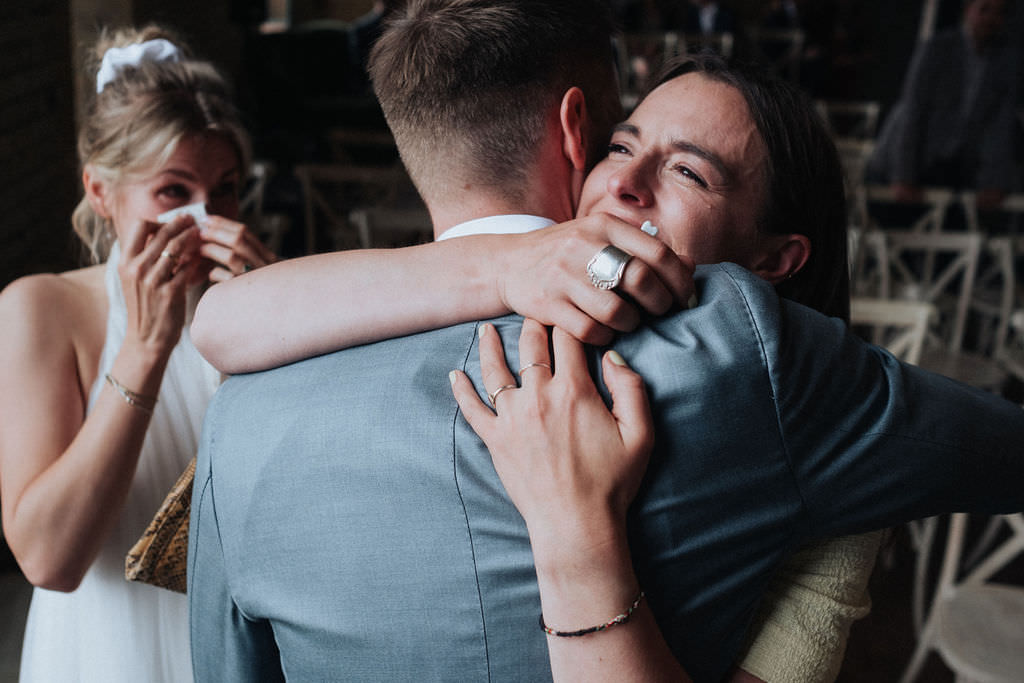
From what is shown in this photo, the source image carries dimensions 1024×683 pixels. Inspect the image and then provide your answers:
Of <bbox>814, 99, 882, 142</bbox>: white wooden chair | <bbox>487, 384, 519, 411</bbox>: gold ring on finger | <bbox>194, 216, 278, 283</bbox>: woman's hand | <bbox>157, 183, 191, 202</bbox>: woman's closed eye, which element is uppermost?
<bbox>487, 384, 519, 411</bbox>: gold ring on finger

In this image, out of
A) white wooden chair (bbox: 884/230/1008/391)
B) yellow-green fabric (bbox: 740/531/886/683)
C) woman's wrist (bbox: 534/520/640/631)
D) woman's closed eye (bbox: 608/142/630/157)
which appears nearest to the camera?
woman's wrist (bbox: 534/520/640/631)

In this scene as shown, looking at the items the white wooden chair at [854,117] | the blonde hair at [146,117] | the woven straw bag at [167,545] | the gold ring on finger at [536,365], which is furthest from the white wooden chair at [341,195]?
the gold ring on finger at [536,365]

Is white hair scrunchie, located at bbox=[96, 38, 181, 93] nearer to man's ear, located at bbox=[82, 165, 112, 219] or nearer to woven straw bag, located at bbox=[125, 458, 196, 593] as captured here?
man's ear, located at bbox=[82, 165, 112, 219]

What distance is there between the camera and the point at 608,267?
75 centimetres

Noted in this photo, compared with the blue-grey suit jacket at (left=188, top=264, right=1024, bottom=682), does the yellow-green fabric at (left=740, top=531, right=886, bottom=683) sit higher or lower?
lower

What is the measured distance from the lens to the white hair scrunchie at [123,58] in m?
1.72

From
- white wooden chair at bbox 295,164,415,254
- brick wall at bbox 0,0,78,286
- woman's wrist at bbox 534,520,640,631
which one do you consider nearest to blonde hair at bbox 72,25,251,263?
woman's wrist at bbox 534,520,640,631

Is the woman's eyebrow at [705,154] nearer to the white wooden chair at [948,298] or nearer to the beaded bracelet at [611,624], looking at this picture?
the beaded bracelet at [611,624]

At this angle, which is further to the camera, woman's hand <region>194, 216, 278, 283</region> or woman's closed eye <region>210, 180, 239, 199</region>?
woman's closed eye <region>210, 180, 239, 199</region>

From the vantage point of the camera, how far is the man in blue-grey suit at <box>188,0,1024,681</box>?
29.4 inches

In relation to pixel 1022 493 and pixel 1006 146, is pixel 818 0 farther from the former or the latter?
pixel 1022 493

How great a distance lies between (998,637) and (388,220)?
2.34 meters

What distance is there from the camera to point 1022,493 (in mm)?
847

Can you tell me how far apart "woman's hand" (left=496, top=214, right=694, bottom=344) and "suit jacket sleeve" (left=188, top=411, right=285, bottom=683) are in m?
0.40
